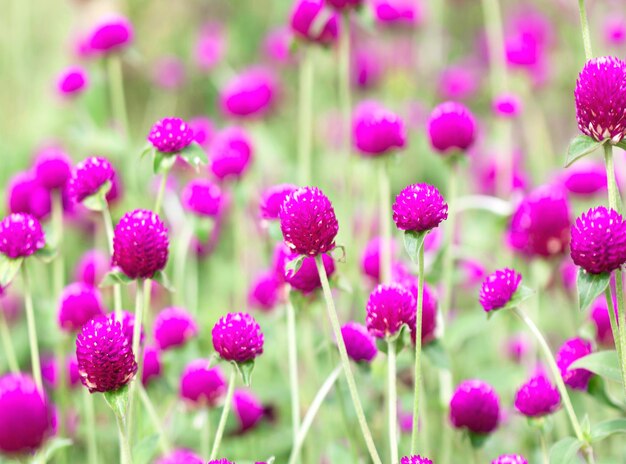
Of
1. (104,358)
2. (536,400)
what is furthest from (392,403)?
(104,358)

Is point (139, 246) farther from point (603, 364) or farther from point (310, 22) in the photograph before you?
point (310, 22)

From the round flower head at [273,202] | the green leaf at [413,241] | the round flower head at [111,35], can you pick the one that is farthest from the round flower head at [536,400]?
the round flower head at [111,35]

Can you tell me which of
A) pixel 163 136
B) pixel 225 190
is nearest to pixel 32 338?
pixel 163 136

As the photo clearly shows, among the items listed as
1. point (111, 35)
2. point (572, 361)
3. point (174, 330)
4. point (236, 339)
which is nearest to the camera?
point (236, 339)

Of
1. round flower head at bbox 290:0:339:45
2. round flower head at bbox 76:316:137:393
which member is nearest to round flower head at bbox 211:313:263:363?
round flower head at bbox 76:316:137:393

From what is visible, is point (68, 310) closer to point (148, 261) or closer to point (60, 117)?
point (148, 261)
